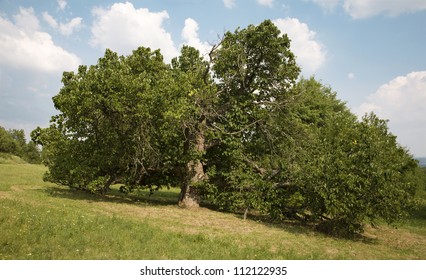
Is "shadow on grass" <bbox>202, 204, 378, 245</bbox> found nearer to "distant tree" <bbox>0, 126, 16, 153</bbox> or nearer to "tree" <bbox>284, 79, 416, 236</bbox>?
"tree" <bbox>284, 79, 416, 236</bbox>

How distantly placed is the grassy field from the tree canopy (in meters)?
2.38

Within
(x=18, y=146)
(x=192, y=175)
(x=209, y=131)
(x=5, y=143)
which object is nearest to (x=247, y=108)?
(x=209, y=131)

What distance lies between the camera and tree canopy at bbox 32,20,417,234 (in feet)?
64.9

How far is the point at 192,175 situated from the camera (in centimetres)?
2322

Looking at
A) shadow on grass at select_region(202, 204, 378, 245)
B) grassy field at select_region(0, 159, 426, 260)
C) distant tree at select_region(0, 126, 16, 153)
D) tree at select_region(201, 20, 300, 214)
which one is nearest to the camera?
grassy field at select_region(0, 159, 426, 260)

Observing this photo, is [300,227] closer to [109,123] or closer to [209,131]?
[209,131]

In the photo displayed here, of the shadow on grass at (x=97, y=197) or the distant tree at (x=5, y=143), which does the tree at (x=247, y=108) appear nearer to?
the shadow on grass at (x=97, y=197)

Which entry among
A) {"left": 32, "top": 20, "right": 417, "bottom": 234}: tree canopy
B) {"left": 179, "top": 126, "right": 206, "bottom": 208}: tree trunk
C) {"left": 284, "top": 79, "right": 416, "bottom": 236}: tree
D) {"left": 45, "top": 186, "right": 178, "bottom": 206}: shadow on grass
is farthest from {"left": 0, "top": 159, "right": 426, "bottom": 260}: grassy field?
{"left": 179, "top": 126, "right": 206, "bottom": 208}: tree trunk

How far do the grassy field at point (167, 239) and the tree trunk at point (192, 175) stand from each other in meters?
3.75

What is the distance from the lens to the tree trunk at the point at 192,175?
23034 mm

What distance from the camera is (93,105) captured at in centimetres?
2033

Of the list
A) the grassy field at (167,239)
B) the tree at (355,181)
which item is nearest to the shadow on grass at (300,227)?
the grassy field at (167,239)

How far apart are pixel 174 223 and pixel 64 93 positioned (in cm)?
1197

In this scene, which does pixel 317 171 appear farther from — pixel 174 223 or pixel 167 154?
pixel 167 154
